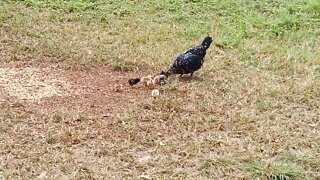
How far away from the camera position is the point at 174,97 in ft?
13.3

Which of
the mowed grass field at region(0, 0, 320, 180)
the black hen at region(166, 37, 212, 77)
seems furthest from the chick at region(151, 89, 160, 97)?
the black hen at region(166, 37, 212, 77)

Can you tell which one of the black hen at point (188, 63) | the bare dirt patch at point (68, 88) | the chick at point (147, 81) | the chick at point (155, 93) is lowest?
the bare dirt patch at point (68, 88)

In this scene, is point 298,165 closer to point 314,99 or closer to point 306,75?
point 314,99

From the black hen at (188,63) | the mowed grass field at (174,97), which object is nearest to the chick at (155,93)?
the mowed grass field at (174,97)

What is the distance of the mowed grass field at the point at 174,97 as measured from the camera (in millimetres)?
3221

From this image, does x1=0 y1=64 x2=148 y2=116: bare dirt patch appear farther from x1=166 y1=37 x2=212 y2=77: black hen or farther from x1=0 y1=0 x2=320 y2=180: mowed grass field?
x1=166 y1=37 x2=212 y2=77: black hen

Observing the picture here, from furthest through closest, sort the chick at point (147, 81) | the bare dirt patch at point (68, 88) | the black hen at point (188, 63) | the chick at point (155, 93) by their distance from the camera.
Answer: the black hen at point (188, 63) → the chick at point (147, 81) → the chick at point (155, 93) → the bare dirt patch at point (68, 88)

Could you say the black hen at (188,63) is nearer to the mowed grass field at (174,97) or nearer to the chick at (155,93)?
the mowed grass field at (174,97)

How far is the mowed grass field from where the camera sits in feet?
10.6

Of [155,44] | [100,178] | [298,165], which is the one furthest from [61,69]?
[298,165]

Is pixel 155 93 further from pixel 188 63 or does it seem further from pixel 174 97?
pixel 188 63

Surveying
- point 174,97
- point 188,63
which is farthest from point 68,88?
point 188,63

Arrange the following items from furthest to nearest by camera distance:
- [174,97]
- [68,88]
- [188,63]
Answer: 1. [188,63]
2. [68,88]
3. [174,97]

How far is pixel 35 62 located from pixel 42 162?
1668 mm
